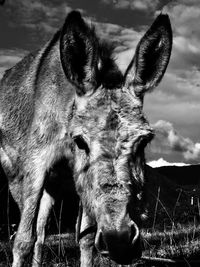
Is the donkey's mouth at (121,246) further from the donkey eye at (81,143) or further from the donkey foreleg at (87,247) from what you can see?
the donkey foreleg at (87,247)

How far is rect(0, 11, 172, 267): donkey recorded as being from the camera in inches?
134

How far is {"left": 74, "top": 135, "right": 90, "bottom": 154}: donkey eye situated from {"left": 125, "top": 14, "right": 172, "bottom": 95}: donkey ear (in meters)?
0.80

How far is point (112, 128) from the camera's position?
148 inches

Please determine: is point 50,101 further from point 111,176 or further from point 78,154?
point 111,176

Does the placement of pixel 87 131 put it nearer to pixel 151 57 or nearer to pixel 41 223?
pixel 151 57

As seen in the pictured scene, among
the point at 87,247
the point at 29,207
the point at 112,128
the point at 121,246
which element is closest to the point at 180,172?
the point at 87,247

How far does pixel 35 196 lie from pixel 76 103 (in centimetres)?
116

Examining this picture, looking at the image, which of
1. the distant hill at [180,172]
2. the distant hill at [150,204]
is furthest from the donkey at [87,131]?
the distant hill at [180,172]

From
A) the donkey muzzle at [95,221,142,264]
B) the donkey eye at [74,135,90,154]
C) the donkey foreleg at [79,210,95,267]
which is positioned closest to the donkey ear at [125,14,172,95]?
the donkey eye at [74,135,90,154]

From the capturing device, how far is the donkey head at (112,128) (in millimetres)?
3232

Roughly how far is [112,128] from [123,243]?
43.1 inches

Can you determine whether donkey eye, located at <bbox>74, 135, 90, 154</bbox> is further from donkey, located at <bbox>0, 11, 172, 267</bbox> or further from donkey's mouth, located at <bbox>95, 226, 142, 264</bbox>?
donkey's mouth, located at <bbox>95, 226, 142, 264</bbox>

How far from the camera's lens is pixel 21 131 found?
17.5 ft

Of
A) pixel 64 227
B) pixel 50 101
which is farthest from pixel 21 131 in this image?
pixel 64 227
